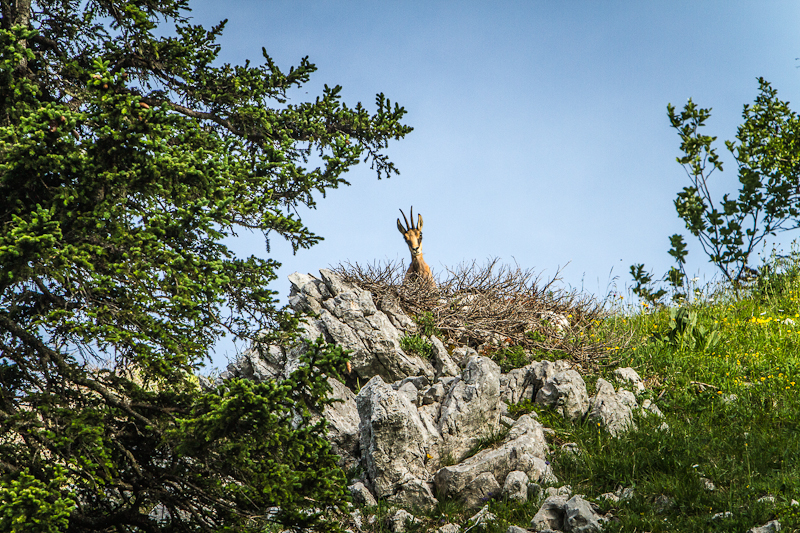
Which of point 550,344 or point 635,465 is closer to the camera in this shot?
point 635,465

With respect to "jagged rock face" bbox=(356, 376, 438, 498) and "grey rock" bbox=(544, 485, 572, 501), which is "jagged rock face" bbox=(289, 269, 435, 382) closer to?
"jagged rock face" bbox=(356, 376, 438, 498)

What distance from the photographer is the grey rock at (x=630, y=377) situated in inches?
348

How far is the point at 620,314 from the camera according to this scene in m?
12.7

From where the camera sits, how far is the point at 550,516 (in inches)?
229

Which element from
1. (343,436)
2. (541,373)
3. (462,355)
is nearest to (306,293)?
(462,355)

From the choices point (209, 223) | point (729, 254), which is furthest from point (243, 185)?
point (729, 254)

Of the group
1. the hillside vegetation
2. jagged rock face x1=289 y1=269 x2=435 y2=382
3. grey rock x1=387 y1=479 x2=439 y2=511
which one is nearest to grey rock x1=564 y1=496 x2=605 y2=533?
the hillside vegetation

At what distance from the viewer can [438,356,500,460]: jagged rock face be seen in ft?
24.5

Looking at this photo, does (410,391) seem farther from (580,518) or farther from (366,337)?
(580,518)

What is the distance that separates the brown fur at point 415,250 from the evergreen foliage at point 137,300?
21.4 ft

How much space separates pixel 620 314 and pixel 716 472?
660 centimetres

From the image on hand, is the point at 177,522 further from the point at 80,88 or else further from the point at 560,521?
the point at 80,88

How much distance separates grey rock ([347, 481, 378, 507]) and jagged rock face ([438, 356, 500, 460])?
106cm

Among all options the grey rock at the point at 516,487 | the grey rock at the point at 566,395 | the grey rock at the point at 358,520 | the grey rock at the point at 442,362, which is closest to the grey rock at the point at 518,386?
the grey rock at the point at 566,395
